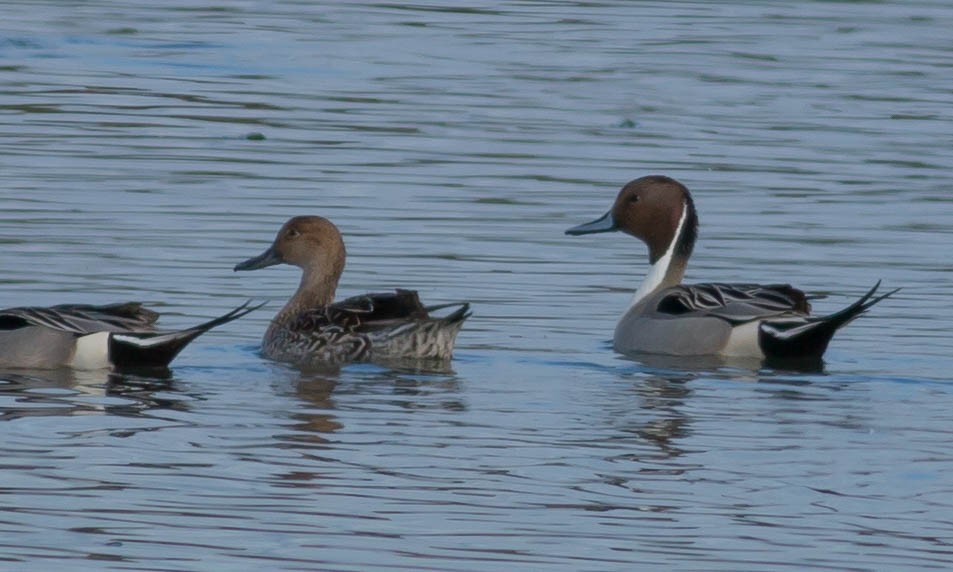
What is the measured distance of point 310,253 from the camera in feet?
41.2

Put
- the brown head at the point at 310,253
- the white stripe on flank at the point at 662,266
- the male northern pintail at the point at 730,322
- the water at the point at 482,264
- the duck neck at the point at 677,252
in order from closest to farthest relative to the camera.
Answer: the water at the point at 482,264 → the male northern pintail at the point at 730,322 → the brown head at the point at 310,253 → the white stripe on flank at the point at 662,266 → the duck neck at the point at 677,252

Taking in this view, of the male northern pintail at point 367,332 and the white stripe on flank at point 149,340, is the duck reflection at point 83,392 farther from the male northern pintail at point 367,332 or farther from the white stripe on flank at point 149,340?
the male northern pintail at point 367,332

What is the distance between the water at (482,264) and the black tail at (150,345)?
0.17 meters

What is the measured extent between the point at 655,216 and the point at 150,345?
358cm

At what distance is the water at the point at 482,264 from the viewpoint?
795 cm

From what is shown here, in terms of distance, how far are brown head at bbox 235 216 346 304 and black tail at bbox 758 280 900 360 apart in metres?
2.21

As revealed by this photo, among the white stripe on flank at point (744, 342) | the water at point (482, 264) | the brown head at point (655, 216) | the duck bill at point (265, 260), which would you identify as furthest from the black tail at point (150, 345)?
the brown head at point (655, 216)

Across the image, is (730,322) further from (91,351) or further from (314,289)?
(91,351)

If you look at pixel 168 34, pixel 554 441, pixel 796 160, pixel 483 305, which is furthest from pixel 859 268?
pixel 168 34

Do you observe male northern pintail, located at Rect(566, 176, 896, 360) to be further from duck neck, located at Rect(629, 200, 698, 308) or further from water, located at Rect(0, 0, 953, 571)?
duck neck, located at Rect(629, 200, 698, 308)

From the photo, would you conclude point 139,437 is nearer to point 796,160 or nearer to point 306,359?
point 306,359

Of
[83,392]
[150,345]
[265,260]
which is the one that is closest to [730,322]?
[265,260]

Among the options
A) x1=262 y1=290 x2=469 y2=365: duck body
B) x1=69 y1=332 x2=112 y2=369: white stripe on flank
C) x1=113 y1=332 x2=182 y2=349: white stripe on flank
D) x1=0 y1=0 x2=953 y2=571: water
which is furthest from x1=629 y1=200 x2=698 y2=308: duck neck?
x1=69 y1=332 x2=112 y2=369: white stripe on flank

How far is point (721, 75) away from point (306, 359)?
35.4 ft
